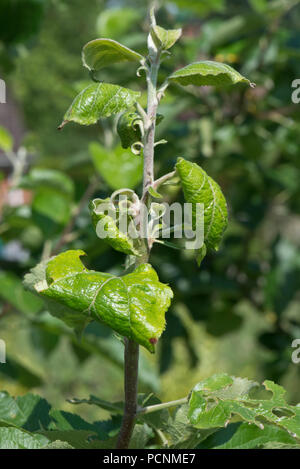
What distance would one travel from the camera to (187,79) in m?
0.35

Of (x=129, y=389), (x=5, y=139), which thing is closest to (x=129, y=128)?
(x=129, y=389)

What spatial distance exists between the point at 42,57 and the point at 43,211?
6322mm

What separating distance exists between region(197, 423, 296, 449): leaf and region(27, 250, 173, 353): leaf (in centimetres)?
14

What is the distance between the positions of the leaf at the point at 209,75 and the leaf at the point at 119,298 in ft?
0.40

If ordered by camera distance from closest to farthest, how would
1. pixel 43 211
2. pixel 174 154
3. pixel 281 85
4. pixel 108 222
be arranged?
1. pixel 108 222
2. pixel 43 211
3. pixel 174 154
4. pixel 281 85

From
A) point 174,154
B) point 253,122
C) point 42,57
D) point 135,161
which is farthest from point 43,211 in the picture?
point 42,57

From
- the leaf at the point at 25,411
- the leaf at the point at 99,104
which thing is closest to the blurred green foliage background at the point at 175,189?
the leaf at the point at 25,411

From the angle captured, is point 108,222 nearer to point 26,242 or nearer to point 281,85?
point 26,242

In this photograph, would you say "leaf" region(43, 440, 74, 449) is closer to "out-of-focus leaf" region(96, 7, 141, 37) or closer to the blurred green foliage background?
the blurred green foliage background

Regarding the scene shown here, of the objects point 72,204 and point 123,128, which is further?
point 72,204

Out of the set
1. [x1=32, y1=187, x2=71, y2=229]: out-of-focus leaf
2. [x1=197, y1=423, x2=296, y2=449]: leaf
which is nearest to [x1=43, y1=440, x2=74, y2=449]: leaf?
[x1=197, y1=423, x2=296, y2=449]: leaf

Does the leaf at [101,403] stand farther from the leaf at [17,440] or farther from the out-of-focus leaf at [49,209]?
the out-of-focus leaf at [49,209]

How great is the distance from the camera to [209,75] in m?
0.34

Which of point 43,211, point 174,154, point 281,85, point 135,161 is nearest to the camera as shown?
point 135,161
